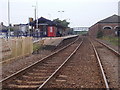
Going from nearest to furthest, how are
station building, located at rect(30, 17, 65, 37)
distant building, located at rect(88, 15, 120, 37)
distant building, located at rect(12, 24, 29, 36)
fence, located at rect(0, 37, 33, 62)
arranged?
fence, located at rect(0, 37, 33, 62), distant building, located at rect(12, 24, 29, 36), station building, located at rect(30, 17, 65, 37), distant building, located at rect(88, 15, 120, 37)

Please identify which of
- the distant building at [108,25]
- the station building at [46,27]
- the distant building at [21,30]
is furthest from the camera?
the distant building at [108,25]

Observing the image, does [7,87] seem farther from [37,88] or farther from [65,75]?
[65,75]

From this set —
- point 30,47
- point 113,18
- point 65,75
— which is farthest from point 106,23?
point 65,75

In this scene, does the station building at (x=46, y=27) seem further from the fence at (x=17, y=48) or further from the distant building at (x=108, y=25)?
the distant building at (x=108, y=25)

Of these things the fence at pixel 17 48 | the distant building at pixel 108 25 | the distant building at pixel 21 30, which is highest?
the distant building at pixel 108 25

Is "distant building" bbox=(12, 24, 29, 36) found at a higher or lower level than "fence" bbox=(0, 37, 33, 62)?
higher

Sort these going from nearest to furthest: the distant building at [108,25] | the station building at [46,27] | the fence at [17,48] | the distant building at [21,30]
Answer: the fence at [17,48], the distant building at [21,30], the station building at [46,27], the distant building at [108,25]

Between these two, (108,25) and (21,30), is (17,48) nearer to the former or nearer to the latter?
(21,30)

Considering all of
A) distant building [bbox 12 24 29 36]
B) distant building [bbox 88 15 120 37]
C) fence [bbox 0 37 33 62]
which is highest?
distant building [bbox 88 15 120 37]

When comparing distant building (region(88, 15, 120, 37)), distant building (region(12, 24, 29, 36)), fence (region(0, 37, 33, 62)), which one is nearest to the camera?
fence (region(0, 37, 33, 62))

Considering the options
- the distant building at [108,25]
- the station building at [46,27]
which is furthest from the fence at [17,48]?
the distant building at [108,25]

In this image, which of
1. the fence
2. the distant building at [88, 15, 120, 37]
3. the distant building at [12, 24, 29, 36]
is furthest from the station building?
the distant building at [88, 15, 120, 37]

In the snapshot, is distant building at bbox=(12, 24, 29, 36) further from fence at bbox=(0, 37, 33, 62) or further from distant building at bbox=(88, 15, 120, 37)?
distant building at bbox=(88, 15, 120, 37)

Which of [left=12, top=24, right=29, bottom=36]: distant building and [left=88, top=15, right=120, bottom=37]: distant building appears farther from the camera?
[left=88, top=15, right=120, bottom=37]: distant building
